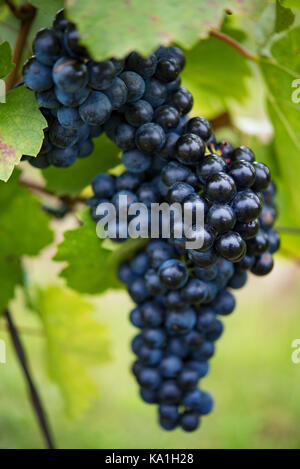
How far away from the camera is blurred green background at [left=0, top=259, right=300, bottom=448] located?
2.67 m

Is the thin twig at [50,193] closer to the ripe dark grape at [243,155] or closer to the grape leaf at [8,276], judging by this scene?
the grape leaf at [8,276]

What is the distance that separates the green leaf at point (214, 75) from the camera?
1000 mm

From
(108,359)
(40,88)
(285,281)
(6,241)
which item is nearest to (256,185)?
(40,88)

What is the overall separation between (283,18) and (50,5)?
1.20 feet

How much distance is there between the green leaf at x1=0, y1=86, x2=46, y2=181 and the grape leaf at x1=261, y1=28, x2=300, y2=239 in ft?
1.40

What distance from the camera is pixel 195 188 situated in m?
0.70

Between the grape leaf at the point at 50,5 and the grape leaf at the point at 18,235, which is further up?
the grape leaf at the point at 50,5

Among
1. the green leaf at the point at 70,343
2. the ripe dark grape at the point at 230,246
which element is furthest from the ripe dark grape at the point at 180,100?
the green leaf at the point at 70,343

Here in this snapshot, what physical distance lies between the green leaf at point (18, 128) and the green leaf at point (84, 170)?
0.22 metres

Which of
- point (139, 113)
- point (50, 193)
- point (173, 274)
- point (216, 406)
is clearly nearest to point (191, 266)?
point (173, 274)

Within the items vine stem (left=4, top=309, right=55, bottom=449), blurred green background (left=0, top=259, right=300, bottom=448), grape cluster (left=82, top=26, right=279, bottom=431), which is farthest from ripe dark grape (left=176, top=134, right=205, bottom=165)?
blurred green background (left=0, top=259, right=300, bottom=448)

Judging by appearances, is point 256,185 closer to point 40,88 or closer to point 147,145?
point 147,145

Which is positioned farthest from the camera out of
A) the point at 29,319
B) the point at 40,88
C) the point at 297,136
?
the point at 29,319

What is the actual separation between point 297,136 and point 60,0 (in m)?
0.46
